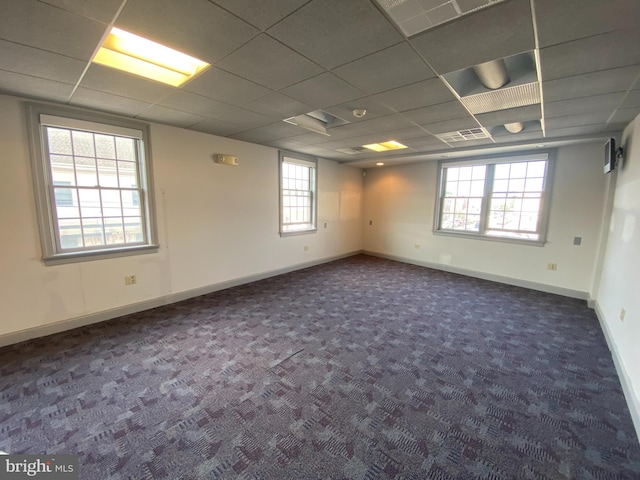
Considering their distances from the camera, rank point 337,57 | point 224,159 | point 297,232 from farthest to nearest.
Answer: point 297,232 → point 224,159 → point 337,57

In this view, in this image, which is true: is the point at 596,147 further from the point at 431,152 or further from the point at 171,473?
the point at 171,473

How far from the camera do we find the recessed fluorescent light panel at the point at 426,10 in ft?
4.33

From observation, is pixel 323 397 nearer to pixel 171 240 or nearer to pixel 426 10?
pixel 426 10

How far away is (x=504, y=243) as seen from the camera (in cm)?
496

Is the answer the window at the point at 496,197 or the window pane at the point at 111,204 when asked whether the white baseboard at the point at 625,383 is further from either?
the window pane at the point at 111,204

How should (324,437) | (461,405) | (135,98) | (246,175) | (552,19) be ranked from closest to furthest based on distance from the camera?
(552,19)
(324,437)
(461,405)
(135,98)
(246,175)

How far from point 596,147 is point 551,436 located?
436 cm

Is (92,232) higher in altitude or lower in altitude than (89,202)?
lower

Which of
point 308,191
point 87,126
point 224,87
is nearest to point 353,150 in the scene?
point 308,191

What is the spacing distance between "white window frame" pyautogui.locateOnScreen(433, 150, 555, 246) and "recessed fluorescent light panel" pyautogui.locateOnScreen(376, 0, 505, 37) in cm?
422

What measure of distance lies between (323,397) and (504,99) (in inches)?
122

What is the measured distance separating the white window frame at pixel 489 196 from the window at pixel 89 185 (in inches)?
212

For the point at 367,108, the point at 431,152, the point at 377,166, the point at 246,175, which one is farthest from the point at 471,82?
the point at 377,166

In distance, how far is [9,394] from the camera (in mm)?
2057
